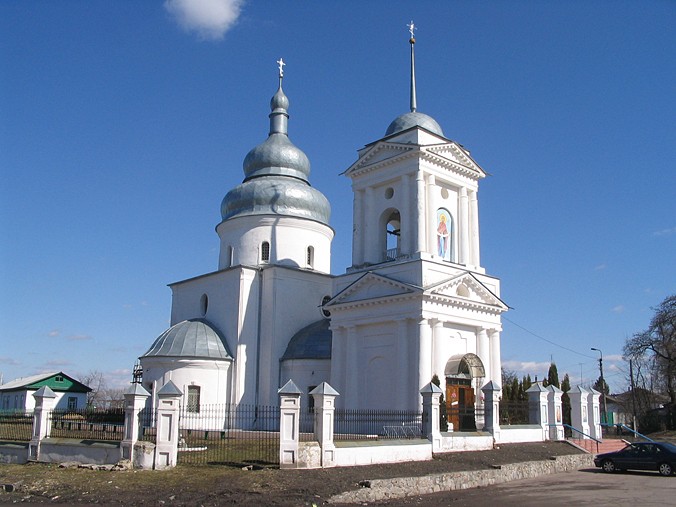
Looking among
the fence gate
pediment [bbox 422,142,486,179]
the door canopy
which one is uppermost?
pediment [bbox 422,142,486,179]

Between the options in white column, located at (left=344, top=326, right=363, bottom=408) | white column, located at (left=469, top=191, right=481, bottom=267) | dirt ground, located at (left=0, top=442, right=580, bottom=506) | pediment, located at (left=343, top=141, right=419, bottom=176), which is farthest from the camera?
white column, located at (left=469, top=191, right=481, bottom=267)

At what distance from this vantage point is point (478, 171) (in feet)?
100

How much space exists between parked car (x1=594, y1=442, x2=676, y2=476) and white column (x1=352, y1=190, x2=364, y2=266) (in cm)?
1265

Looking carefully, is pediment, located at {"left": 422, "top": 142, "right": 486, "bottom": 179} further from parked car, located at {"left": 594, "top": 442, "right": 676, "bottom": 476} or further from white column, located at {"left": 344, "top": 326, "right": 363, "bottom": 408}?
parked car, located at {"left": 594, "top": 442, "right": 676, "bottom": 476}

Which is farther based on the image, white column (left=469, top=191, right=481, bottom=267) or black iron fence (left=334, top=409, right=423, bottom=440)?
white column (left=469, top=191, right=481, bottom=267)

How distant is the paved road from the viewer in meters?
15.1

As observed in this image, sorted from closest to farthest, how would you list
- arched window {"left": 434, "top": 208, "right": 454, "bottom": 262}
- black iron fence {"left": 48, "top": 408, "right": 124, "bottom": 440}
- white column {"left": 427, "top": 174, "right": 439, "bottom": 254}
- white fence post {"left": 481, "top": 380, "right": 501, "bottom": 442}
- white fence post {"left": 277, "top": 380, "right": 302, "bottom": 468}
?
white fence post {"left": 277, "top": 380, "right": 302, "bottom": 468}, black iron fence {"left": 48, "top": 408, "right": 124, "bottom": 440}, white fence post {"left": 481, "top": 380, "right": 501, "bottom": 442}, white column {"left": 427, "top": 174, "right": 439, "bottom": 254}, arched window {"left": 434, "top": 208, "right": 454, "bottom": 262}

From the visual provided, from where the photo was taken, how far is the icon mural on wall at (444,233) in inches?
1153

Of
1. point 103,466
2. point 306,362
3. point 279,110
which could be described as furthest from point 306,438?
point 279,110

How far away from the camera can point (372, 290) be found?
2809 centimetres

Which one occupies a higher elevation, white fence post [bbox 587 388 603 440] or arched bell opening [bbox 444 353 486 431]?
arched bell opening [bbox 444 353 486 431]

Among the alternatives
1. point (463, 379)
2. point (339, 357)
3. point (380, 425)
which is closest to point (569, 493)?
point (380, 425)

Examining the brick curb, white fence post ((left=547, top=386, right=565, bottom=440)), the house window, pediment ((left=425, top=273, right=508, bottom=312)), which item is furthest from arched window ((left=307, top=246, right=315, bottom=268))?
the brick curb

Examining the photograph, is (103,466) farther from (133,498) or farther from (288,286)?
(288,286)
